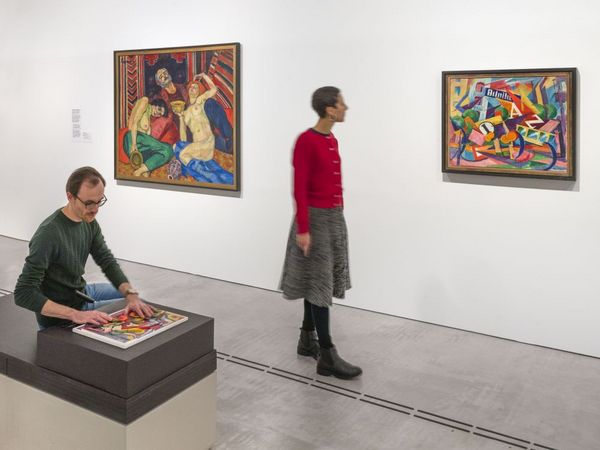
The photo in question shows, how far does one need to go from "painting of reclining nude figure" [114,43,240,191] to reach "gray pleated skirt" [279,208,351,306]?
2.04m

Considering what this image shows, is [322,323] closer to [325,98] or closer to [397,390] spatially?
[397,390]

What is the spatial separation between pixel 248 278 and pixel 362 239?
120 centimetres

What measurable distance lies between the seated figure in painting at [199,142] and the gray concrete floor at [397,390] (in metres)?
1.32

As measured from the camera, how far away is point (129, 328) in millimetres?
2566

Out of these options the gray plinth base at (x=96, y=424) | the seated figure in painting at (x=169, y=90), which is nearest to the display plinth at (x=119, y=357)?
the gray plinth base at (x=96, y=424)

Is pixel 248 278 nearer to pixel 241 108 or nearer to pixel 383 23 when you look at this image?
pixel 241 108

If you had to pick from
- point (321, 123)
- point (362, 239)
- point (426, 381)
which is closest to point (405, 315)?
point (362, 239)

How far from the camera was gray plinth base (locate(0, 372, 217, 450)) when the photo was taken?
7.74 ft

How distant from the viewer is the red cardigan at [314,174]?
11.3 feet

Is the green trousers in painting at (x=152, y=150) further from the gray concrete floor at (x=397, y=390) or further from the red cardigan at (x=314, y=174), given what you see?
the red cardigan at (x=314, y=174)

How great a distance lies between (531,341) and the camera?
4.26m

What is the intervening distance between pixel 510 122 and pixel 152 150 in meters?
3.32

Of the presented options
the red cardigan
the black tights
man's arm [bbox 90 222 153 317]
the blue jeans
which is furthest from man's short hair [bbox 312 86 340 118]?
the blue jeans

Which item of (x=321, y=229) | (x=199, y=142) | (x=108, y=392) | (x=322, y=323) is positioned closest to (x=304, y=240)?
(x=321, y=229)
